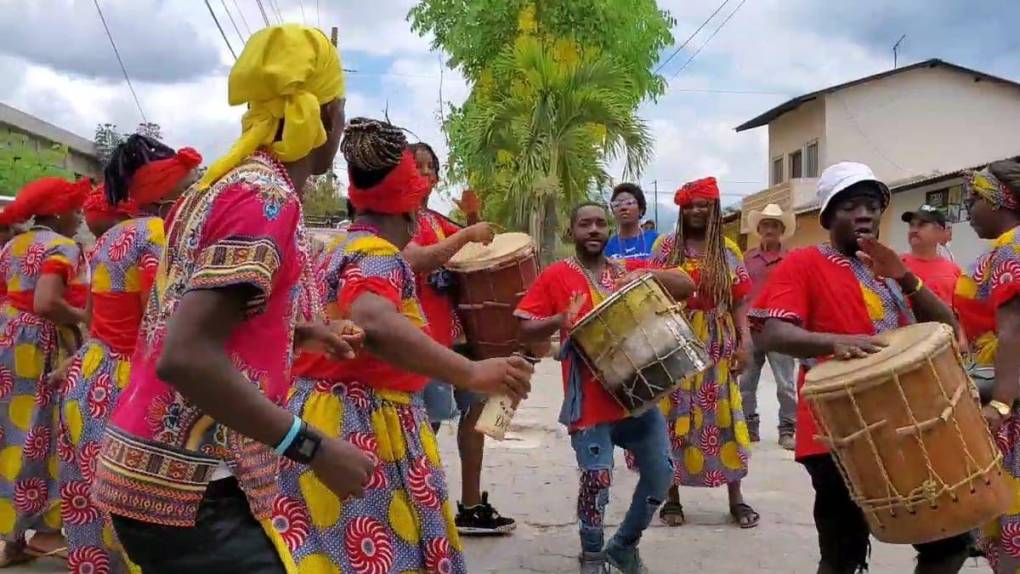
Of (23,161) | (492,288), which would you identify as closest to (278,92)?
(492,288)

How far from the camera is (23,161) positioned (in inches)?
654

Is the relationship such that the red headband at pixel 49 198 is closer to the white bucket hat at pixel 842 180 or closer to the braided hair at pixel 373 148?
the braided hair at pixel 373 148

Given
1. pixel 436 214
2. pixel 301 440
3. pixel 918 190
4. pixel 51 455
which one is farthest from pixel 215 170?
pixel 918 190

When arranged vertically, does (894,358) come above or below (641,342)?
below

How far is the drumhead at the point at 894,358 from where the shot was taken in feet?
10.4

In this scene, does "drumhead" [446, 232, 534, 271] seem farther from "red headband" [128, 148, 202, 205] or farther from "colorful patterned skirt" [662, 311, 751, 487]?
"colorful patterned skirt" [662, 311, 751, 487]

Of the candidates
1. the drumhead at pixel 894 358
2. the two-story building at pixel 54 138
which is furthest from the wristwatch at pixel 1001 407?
the two-story building at pixel 54 138

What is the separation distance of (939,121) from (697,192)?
Result: 25.5 meters

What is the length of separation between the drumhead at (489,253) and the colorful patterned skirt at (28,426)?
2334mm

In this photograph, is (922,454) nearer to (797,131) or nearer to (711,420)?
(711,420)

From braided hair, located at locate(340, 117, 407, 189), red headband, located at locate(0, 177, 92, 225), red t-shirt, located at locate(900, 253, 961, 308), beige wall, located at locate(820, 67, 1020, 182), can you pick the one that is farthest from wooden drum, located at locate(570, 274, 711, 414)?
beige wall, located at locate(820, 67, 1020, 182)

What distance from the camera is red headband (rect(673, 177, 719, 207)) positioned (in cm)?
625

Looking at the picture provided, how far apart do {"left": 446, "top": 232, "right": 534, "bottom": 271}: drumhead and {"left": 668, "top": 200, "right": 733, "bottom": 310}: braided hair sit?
149 cm

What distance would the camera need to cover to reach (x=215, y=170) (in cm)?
216
